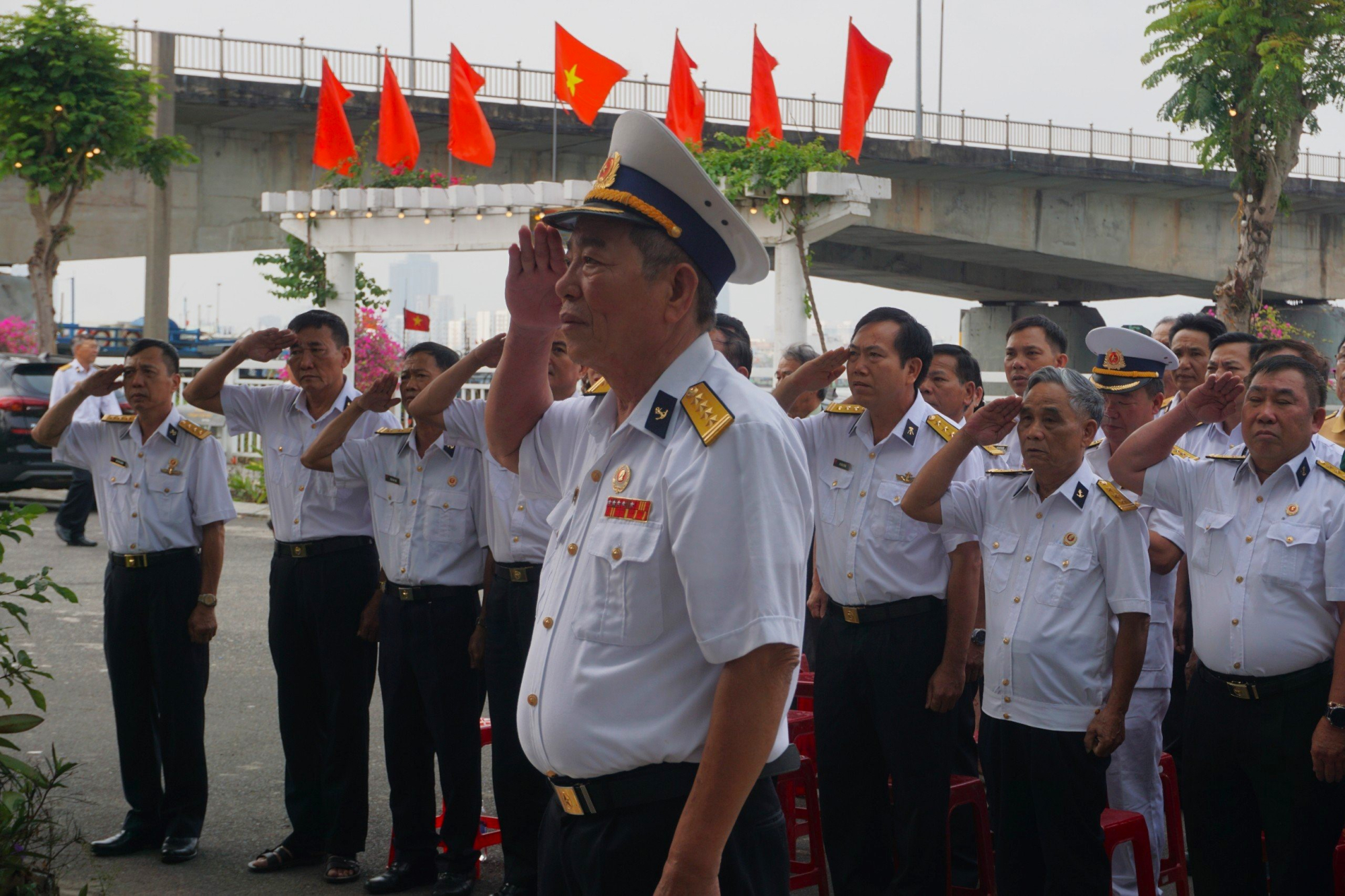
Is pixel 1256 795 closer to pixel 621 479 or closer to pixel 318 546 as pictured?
pixel 621 479

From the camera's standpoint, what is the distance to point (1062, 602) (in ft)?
12.3

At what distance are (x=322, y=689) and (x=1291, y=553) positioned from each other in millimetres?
3422

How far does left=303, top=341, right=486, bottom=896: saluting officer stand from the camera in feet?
14.8

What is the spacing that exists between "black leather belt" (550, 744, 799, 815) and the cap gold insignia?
1.51 ft

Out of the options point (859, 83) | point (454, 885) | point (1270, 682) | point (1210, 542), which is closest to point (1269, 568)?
point (1210, 542)

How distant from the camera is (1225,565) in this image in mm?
3750

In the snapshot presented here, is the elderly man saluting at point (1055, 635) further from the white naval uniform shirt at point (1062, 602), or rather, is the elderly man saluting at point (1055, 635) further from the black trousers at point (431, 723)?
the black trousers at point (431, 723)

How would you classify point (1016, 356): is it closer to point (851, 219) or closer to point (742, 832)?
point (742, 832)

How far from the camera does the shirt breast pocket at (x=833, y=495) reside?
170 inches

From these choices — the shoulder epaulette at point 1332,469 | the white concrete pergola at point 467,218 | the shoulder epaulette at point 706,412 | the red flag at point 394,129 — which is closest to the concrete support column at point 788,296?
the white concrete pergola at point 467,218

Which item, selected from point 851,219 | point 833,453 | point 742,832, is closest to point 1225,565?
point 833,453

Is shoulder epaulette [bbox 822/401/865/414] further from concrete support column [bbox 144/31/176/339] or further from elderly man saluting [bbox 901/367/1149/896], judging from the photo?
concrete support column [bbox 144/31/176/339]

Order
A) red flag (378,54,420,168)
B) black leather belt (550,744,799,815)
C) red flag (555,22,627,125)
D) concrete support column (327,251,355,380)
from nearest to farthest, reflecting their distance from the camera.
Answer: black leather belt (550,744,799,815) → red flag (555,22,627,125) → red flag (378,54,420,168) → concrete support column (327,251,355,380)

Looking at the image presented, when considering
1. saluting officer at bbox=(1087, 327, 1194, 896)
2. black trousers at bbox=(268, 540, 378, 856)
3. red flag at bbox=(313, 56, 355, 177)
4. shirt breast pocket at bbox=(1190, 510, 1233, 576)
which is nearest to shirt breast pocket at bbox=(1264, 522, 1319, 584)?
shirt breast pocket at bbox=(1190, 510, 1233, 576)
